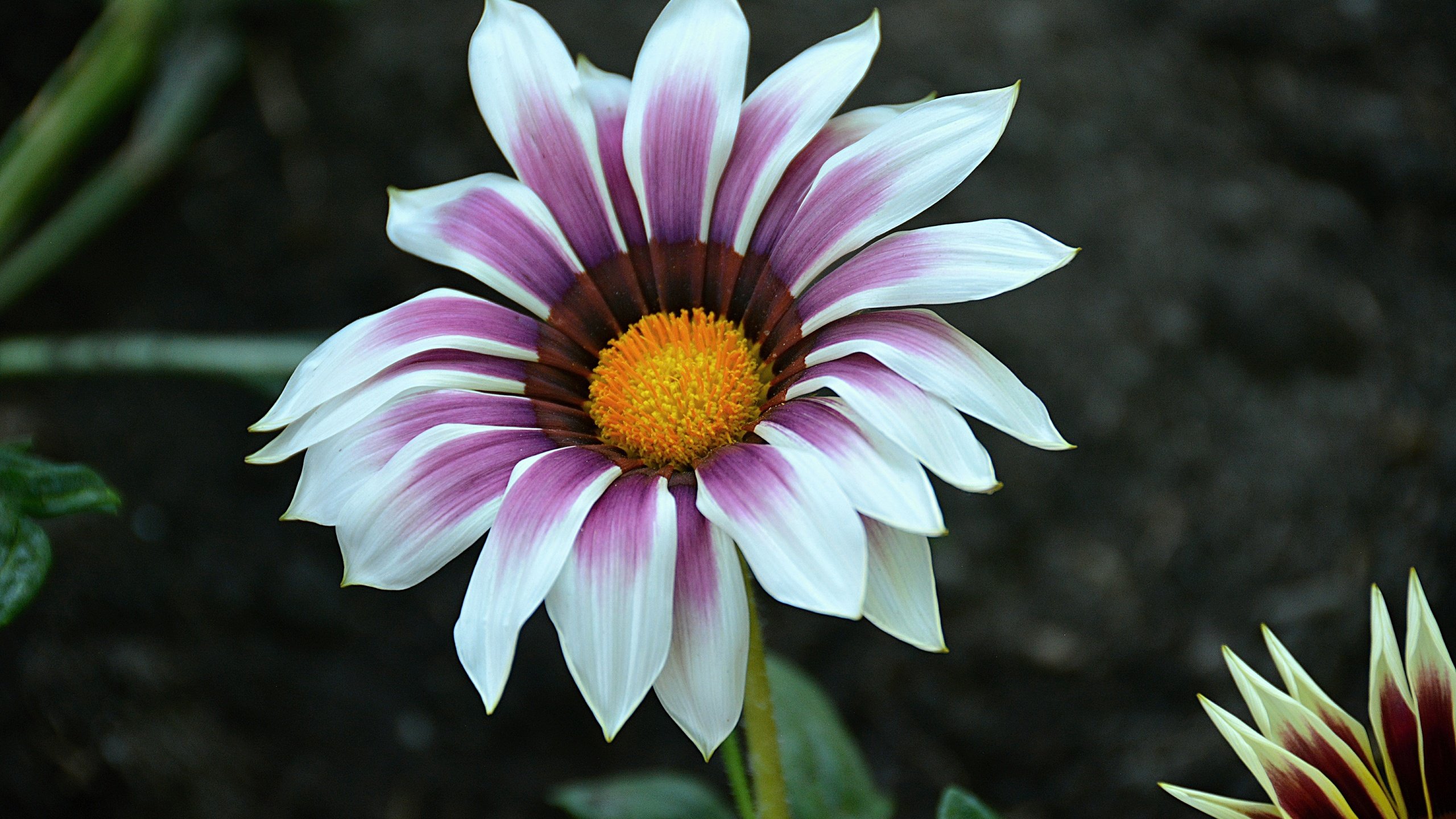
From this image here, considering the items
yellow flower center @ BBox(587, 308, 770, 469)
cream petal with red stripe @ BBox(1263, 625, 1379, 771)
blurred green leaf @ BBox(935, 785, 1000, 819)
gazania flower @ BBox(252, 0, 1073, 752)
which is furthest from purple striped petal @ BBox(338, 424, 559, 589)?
cream petal with red stripe @ BBox(1263, 625, 1379, 771)

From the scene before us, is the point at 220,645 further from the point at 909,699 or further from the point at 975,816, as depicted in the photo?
the point at 975,816

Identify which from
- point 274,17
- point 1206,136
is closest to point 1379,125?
point 1206,136

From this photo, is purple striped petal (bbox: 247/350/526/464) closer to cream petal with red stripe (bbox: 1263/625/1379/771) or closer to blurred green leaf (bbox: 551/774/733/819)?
blurred green leaf (bbox: 551/774/733/819)

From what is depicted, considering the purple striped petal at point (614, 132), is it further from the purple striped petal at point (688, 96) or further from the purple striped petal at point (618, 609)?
the purple striped petal at point (618, 609)

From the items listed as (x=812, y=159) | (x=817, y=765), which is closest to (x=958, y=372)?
(x=812, y=159)

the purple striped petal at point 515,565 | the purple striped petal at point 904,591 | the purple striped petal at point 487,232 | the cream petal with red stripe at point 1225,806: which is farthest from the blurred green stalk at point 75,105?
the cream petal with red stripe at point 1225,806

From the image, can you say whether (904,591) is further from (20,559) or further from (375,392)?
(20,559)
